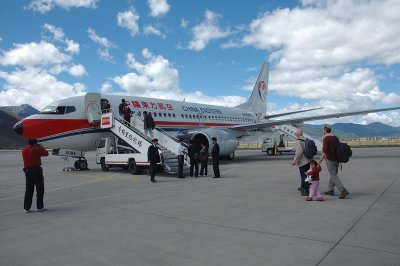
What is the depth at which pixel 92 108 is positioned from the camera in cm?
1614

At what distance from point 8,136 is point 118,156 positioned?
128 m

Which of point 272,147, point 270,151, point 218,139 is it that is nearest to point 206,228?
point 218,139

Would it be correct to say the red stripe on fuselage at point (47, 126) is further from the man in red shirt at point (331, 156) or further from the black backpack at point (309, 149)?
the man in red shirt at point (331, 156)

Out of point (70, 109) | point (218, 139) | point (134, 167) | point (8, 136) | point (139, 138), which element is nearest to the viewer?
point (139, 138)

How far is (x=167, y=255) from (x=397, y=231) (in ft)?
11.2

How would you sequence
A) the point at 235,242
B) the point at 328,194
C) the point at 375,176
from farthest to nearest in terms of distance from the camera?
the point at 375,176, the point at 328,194, the point at 235,242

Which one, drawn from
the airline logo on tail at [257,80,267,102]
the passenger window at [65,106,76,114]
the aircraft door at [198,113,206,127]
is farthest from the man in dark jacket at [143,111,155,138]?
the airline logo on tail at [257,80,267,102]

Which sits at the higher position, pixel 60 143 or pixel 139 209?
pixel 60 143

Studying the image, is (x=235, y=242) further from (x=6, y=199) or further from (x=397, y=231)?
(x=6, y=199)

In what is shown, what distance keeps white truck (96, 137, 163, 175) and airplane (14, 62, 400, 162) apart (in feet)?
2.18

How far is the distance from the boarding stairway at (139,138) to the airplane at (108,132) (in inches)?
39.9

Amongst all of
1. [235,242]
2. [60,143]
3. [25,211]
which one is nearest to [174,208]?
[235,242]

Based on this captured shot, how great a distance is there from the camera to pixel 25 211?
713cm

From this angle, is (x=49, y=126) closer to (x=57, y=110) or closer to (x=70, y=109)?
(x=57, y=110)
